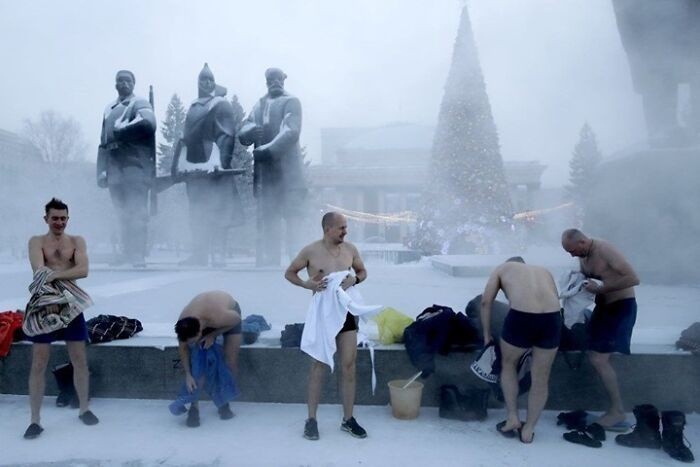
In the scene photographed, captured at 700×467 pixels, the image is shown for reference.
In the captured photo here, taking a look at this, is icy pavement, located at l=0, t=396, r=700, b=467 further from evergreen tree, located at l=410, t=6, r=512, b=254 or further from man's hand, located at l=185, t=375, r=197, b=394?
evergreen tree, located at l=410, t=6, r=512, b=254

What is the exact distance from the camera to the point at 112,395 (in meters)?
4.74

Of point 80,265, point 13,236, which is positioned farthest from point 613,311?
point 13,236

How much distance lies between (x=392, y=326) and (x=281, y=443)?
1306 millimetres

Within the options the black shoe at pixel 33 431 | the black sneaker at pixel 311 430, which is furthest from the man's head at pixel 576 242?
the black shoe at pixel 33 431

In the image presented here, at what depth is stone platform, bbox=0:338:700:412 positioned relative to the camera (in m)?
4.26

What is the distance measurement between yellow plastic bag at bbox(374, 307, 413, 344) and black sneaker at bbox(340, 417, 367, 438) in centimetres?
83

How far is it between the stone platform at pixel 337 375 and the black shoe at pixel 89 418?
54 centimetres

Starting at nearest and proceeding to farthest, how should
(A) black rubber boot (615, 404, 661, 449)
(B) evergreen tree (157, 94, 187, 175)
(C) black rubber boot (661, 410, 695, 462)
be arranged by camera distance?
(C) black rubber boot (661, 410, 695, 462) → (A) black rubber boot (615, 404, 661, 449) → (B) evergreen tree (157, 94, 187, 175)

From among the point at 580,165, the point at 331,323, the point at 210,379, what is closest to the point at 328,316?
the point at 331,323

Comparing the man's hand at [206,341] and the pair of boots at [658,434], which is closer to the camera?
the pair of boots at [658,434]

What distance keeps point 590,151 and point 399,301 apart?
48036 millimetres

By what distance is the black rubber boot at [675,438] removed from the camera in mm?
3463

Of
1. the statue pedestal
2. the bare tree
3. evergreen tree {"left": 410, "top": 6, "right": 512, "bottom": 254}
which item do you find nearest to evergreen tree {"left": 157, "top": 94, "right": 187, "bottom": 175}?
the bare tree

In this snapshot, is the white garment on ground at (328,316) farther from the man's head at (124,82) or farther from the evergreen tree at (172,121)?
the evergreen tree at (172,121)
